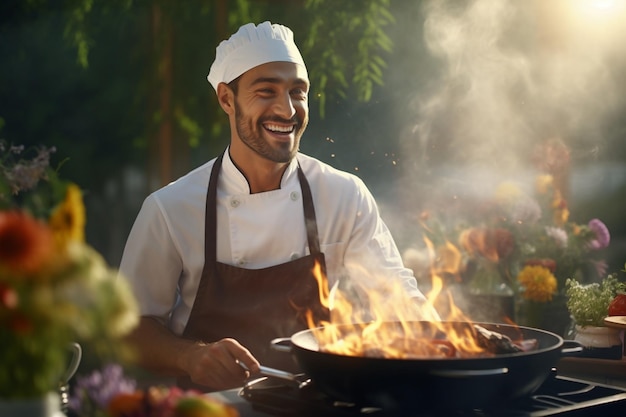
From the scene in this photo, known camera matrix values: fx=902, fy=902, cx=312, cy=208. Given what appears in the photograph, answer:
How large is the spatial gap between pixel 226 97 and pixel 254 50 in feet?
0.76

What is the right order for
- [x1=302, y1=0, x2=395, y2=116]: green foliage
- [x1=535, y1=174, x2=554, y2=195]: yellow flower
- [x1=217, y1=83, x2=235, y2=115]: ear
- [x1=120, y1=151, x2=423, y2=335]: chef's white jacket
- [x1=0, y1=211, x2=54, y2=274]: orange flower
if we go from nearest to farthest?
1. [x1=0, y1=211, x2=54, y2=274]: orange flower
2. [x1=120, y1=151, x2=423, y2=335]: chef's white jacket
3. [x1=217, y1=83, x2=235, y2=115]: ear
4. [x1=535, y1=174, x2=554, y2=195]: yellow flower
5. [x1=302, y1=0, x2=395, y2=116]: green foliage

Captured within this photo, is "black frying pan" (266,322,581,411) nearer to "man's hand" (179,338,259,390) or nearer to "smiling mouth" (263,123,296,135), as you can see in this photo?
"man's hand" (179,338,259,390)

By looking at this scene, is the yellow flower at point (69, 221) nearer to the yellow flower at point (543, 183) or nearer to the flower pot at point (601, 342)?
the flower pot at point (601, 342)

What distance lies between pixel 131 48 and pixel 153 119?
505 millimetres

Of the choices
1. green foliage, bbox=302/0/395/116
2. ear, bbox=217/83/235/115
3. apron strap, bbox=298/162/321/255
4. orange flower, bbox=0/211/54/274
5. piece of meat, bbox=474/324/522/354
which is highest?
green foliage, bbox=302/0/395/116

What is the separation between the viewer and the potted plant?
271 centimetres

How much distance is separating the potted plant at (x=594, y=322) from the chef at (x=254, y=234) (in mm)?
496


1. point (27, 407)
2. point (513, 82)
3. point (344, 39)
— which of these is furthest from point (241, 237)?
point (513, 82)

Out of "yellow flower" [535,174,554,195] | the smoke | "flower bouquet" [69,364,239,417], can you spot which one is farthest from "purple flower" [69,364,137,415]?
the smoke

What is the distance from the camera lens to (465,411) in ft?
6.03

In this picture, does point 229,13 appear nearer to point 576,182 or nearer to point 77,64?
point 77,64

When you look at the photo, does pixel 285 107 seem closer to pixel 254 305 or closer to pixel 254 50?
pixel 254 50

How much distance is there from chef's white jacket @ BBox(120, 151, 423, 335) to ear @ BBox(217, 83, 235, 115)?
173 mm

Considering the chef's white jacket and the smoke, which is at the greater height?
the smoke
